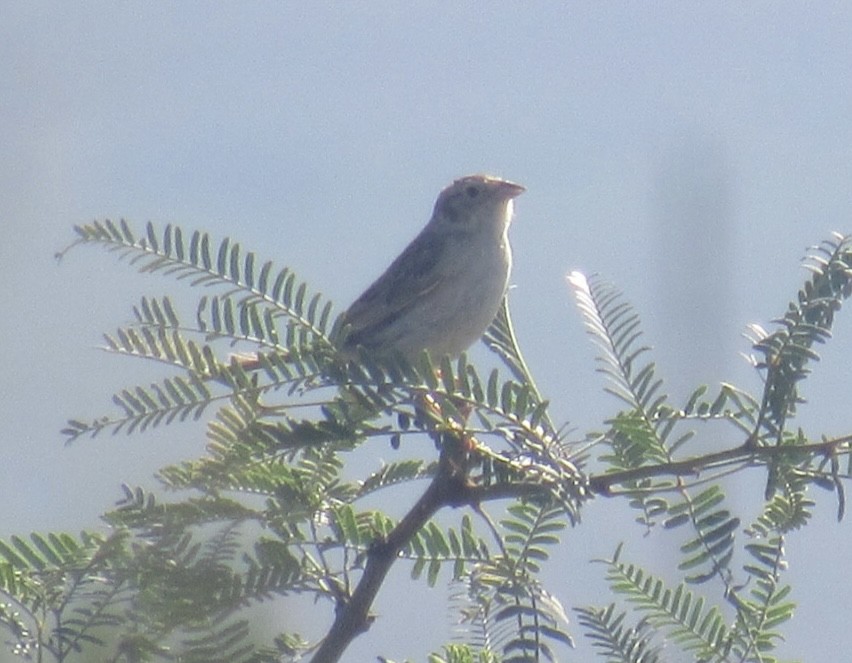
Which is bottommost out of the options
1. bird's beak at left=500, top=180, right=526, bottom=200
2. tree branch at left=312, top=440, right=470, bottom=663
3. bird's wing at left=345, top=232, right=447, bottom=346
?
tree branch at left=312, top=440, right=470, bottom=663

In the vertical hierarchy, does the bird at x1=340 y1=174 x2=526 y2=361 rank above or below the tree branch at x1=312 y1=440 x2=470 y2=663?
above

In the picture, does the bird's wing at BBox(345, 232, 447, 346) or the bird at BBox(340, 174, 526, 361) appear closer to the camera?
the bird's wing at BBox(345, 232, 447, 346)

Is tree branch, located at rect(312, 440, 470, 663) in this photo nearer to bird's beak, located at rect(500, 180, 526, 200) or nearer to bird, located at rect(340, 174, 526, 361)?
bird, located at rect(340, 174, 526, 361)

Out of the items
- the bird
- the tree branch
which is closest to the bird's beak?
the bird

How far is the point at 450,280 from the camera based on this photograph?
400cm

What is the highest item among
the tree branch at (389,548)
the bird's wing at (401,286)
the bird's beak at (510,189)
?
the bird's beak at (510,189)

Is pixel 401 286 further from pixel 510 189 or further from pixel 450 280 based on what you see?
pixel 510 189

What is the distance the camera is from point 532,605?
61.1 inches

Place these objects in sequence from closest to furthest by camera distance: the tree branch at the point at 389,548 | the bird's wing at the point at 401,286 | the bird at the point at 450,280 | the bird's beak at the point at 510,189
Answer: the tree branch at the point at 389,548 → the bird's wing at the point at 401,286 → the bird at the point at 450,280 → the bird's beak at the point at 510,189

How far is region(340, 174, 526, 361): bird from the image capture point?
3.58 metres

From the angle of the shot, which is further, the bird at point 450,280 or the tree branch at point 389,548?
the bird at point 450,280

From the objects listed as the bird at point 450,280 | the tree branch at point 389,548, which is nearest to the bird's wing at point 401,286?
the bird at point 450,280

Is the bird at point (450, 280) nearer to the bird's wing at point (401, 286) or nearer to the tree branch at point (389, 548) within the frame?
the bird's wing at point (401, 286)

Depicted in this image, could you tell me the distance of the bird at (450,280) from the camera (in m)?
3.58
